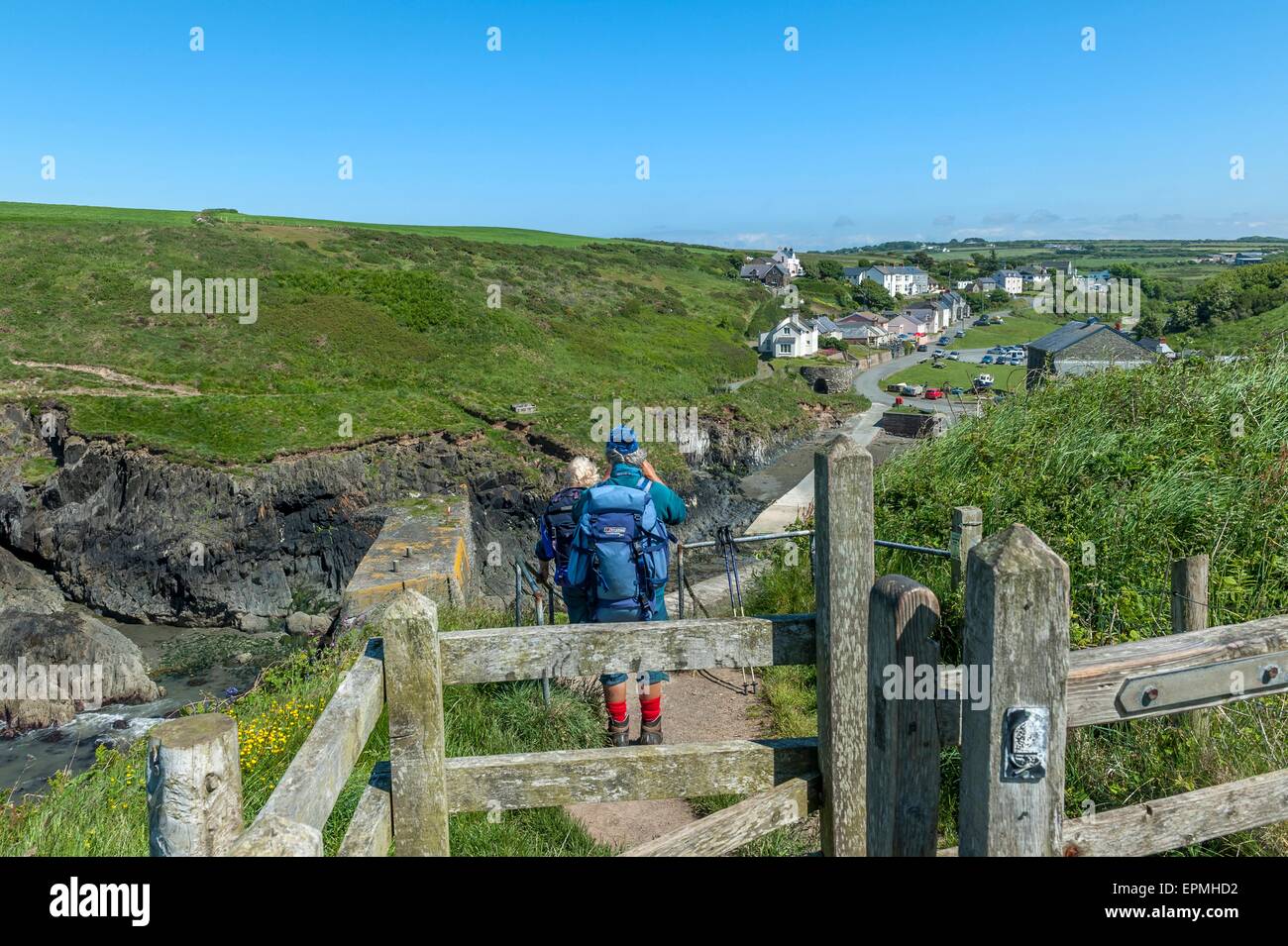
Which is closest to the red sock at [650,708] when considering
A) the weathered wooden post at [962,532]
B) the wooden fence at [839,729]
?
the wooden fence at [839,729]

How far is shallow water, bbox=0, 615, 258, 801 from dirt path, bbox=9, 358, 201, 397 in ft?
55.4

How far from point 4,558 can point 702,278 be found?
83.6m

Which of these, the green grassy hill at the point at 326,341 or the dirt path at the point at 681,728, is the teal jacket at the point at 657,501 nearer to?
the dirt path at the point at 681,728

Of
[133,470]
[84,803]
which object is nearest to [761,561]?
[84,803]

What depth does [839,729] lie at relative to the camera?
318 centimetres

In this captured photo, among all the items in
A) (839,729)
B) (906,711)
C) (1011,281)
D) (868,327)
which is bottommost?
(839,729)

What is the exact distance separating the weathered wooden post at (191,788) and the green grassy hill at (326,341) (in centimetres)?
3308

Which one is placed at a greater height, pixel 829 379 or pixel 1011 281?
pixel 1011 281

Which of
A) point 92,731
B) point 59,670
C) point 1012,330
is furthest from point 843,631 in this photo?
point 1012,330

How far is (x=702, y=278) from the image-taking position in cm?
10456

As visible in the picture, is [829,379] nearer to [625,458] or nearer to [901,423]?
[901,423]

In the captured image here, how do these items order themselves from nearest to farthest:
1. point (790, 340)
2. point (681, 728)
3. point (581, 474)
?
point (581, 474), point (681, 728), point (790, 340)

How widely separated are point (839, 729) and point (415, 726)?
1455 mm

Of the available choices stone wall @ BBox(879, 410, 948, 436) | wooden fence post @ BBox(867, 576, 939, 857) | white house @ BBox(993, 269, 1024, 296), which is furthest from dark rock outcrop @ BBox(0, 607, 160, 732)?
white house @ BBox(993, 269, 1024, 296)
